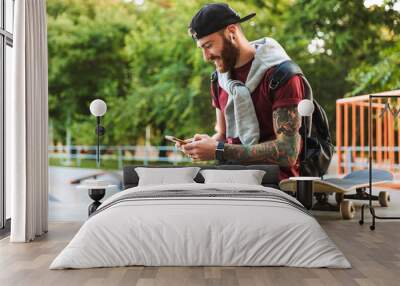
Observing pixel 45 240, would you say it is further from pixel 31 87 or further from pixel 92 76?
pixel 92 76

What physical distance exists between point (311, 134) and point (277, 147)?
0.67 m

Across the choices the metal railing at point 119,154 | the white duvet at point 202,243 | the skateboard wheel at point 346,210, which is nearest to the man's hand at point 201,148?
the skateboard wheel at point 346,210

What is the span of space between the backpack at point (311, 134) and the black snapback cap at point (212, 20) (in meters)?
0.54

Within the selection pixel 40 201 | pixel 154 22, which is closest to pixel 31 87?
pixel 40 201

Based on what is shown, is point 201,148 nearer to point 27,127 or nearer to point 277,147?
point 277,147

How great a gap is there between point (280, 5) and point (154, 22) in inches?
127

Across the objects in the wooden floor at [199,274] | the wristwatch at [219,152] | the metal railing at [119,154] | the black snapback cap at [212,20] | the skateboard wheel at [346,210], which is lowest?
the wooden floor at [199,274]

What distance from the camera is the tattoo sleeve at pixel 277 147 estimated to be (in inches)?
254

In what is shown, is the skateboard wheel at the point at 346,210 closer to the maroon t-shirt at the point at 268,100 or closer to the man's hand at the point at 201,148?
the maroon t-shirt at the point at 268,100

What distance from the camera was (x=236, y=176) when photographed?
5742 millimetres

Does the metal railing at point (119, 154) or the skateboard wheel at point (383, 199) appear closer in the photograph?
the skateboard wheel at point (383, 199)

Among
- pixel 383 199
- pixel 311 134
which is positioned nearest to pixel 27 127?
pixel 311 134

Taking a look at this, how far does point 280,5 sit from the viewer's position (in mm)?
11203

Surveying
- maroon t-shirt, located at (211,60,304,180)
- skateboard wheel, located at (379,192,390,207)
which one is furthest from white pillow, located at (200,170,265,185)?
skateboard wheel, located at (379,192,390,207)
